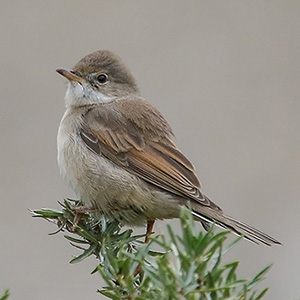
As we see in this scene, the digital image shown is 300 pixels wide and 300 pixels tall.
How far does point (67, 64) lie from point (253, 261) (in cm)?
372

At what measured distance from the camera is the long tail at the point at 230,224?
10.3 feet

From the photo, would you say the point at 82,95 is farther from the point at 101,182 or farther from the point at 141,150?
the point at 101,182

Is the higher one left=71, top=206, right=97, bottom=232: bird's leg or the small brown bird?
the small brown bird

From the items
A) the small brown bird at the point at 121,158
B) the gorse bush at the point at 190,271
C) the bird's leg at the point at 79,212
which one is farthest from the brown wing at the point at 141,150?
the gorse bush at the point at 190,271

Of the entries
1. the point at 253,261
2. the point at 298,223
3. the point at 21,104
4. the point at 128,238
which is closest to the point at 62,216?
the point at 128,238

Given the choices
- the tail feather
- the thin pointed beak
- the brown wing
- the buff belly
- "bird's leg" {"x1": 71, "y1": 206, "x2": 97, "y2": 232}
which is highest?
the thin pointed beak

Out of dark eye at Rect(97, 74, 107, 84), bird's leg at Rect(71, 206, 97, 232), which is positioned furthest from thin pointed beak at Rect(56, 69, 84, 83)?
bird's leg at Rect(71, 206, 97, 232)

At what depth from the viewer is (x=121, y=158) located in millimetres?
4098

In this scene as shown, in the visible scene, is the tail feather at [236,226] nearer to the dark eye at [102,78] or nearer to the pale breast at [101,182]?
the pale breast at [101,182]

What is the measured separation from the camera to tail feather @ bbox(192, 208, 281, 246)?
Result: 123 inches

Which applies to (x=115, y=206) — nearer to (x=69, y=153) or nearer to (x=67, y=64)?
(x=69, y=153)

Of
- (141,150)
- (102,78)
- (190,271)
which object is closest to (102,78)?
(102,78)

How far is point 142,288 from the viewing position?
1679 mm

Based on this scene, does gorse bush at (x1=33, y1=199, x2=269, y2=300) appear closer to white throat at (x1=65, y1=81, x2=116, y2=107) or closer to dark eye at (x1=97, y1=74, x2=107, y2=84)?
white throat at (x1=65, y1=81, x2=116, y2=107)
